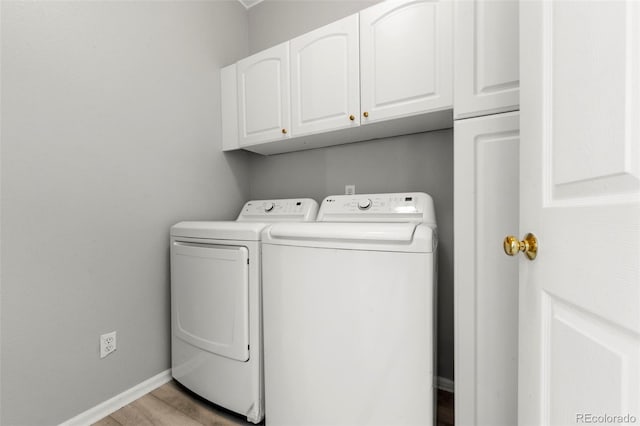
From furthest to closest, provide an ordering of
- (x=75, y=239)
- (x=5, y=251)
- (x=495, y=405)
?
Result: (x=75, y=239)
(x=5, y=251)
(x=495, y=405)

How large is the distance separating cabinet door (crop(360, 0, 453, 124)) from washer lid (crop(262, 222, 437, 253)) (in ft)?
2.21

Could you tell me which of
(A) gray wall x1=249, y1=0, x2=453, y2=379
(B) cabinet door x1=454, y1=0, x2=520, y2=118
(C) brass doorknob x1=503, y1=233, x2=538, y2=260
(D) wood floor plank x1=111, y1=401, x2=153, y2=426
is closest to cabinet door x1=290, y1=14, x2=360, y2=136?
(A) gray wall x1=249, y1=0, x2=453, y2=379

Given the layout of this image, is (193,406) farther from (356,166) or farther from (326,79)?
(326,79)

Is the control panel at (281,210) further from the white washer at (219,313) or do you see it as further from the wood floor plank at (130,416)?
the wood floor plank at (130,416)

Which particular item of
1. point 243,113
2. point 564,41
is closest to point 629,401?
point 564,41

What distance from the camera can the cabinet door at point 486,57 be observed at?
994mm

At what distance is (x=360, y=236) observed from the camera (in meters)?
1.12

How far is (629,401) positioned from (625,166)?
12.5 inches

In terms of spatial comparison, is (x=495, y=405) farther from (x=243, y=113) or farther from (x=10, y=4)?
(x=10, y=4)

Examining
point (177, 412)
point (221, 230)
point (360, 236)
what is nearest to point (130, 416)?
point (177, 412)

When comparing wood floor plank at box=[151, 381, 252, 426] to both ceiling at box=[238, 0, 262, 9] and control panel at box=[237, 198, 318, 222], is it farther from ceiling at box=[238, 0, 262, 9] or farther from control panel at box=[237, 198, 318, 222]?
ceiling at box=[238, 0, 262, 9]

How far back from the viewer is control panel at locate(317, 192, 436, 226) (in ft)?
4.97

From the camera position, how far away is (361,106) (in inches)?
62.8

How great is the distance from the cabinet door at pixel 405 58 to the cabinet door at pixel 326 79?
6 cm
